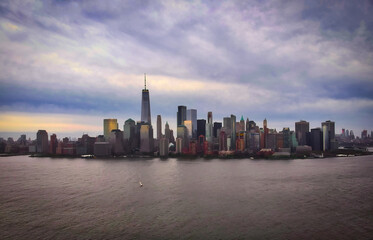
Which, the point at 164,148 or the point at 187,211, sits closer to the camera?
the point at 187,211

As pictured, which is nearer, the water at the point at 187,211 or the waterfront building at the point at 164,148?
the water at the point at 187,211

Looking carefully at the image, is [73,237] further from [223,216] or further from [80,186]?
[80,186]

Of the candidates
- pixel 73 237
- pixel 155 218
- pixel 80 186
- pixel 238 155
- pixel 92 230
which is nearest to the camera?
pixel 73 237

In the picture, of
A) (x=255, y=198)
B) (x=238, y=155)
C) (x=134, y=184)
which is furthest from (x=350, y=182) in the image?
(x=238, y=155)

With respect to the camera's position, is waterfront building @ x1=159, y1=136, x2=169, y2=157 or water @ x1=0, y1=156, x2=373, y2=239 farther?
waterfront building @ x1=159, y1=136, x2=169, y2=157

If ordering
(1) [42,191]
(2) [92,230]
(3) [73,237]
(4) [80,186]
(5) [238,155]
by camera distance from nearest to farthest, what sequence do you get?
1. (3) [73,237]
2. (2) [92,230]
3. (1) [42,191]
4. (4) [80,186]
5. (5) [238,155]

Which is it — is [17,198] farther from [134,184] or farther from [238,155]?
[238,155]

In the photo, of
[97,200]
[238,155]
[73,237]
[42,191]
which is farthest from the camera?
[238,155]

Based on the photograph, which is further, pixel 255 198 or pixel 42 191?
pixel 42 191

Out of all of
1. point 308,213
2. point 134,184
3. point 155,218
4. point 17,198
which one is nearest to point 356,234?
point 308,213
